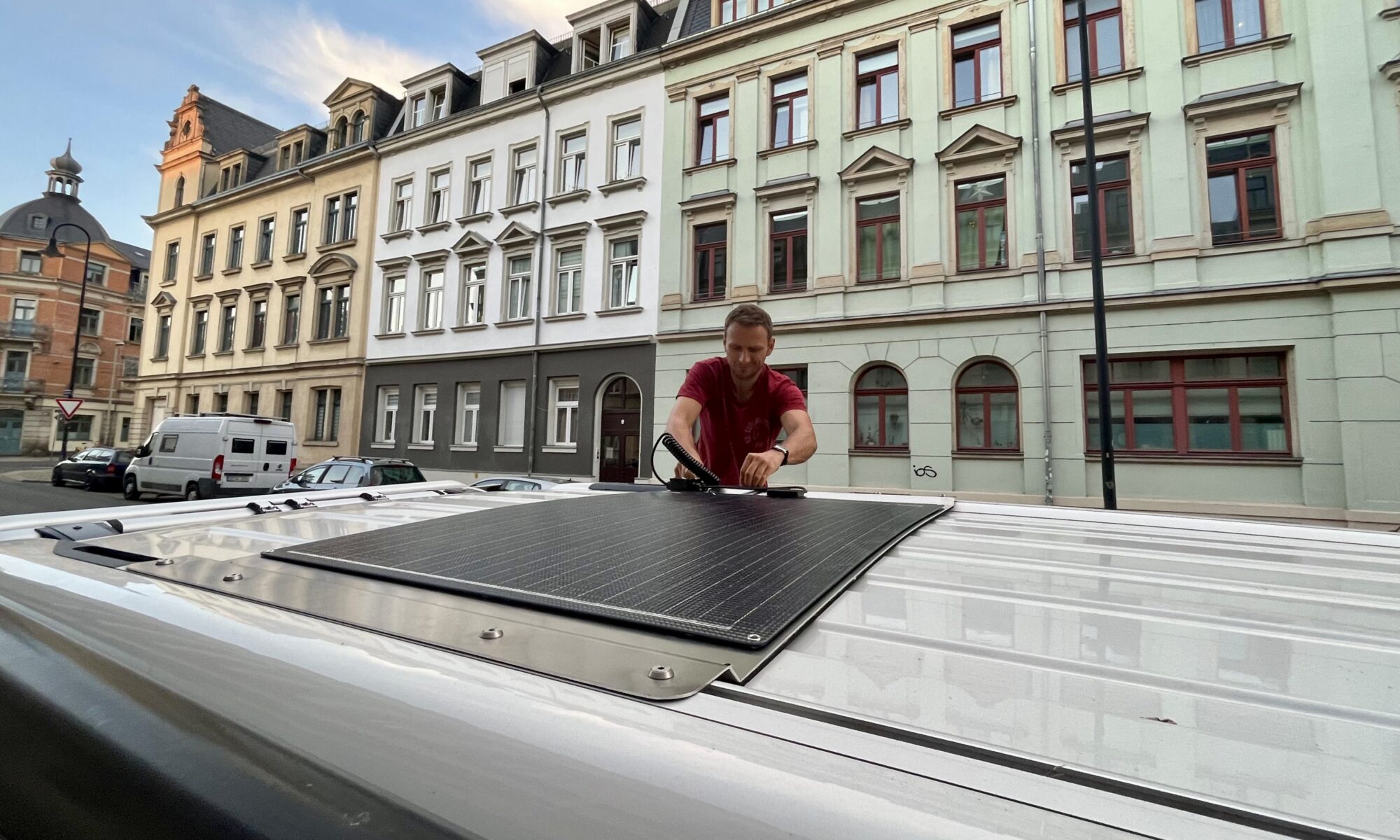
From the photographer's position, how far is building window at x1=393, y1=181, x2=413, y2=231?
18156 mm

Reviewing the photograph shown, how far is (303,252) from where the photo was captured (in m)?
19.9

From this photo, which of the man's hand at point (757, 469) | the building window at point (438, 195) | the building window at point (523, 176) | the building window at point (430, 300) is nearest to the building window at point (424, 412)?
the building window at point (430, 300)

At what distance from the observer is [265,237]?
21.3m

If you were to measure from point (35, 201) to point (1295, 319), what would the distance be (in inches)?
2684

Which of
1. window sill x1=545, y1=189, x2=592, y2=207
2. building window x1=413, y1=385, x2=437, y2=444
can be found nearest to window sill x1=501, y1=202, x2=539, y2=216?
window sill x1=545, y1=189, x2=592, y2=207

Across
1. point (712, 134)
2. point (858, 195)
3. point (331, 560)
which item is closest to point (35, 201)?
point (712, 134)

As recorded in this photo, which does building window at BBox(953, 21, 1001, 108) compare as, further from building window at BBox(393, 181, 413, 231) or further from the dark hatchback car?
the dark hatchback car

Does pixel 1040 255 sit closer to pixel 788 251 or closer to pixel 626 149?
pixel 788 251

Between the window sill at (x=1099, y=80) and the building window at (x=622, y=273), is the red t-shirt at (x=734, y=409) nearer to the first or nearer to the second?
the window sill at (x=1099, y=80)

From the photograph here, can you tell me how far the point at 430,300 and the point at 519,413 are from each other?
475 cm

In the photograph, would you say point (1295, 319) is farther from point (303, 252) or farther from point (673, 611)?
point (303, 252)

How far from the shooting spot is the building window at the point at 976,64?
11.2 meters

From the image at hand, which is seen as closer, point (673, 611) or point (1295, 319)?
point (673, 611)

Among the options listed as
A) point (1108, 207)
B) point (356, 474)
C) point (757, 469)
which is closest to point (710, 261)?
point (1108, 207)
